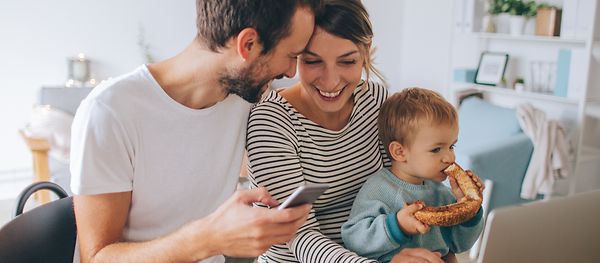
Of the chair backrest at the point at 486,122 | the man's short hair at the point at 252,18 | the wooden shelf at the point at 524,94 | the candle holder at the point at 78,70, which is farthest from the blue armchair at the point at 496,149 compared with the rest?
the candle holder at the point at 78,70

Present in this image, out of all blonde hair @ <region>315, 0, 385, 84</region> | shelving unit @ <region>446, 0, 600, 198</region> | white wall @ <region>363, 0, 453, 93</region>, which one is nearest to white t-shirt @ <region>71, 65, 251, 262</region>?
blonde hair @ <region>315, 0, 385, 84</region>

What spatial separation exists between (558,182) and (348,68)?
299 cm

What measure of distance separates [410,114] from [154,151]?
61cm

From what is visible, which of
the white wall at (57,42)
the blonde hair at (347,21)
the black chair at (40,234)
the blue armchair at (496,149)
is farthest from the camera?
the white wall at (57,42)

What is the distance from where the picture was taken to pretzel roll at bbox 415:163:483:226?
1290 mm

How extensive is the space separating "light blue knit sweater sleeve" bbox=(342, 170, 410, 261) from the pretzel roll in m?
0.07

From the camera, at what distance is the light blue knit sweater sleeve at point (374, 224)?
1328 millimetres

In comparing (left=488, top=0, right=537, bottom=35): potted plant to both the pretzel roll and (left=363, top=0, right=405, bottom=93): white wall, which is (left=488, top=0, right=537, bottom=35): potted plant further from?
the pretzel roll

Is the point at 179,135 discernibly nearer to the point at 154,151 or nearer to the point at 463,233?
the point at 154,151

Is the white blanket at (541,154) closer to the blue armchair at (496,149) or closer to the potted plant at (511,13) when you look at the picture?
the blue armchair at (496,149)

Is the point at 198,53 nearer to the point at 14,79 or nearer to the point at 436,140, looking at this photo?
the point at 436,140

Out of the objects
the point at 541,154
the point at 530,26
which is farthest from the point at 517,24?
the point at 541,154

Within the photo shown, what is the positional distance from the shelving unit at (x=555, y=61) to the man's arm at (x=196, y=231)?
3.07m

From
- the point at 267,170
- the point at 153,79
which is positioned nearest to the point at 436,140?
the point at 267,170
